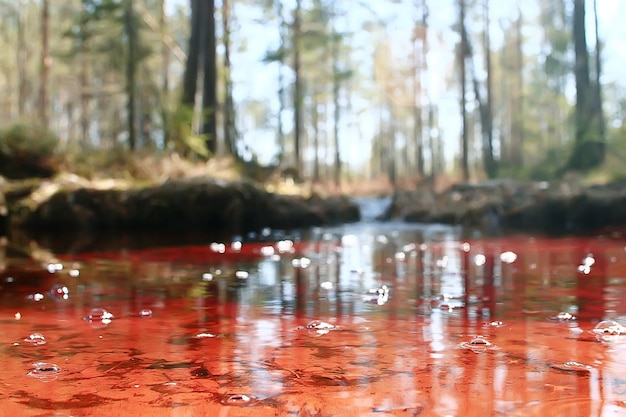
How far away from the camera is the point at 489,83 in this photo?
24672 mm

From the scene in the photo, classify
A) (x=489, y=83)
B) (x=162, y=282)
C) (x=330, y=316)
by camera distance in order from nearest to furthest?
(x=330, y=316) → (x=162, y=282) → (x=489, y=83)

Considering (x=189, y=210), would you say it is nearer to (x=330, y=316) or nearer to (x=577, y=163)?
(x=330, y=316)

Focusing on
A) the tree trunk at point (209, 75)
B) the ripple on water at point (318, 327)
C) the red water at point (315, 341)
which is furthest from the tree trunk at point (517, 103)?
the ripple on water at point (318, 327)

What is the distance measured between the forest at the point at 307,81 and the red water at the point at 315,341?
9.57 m

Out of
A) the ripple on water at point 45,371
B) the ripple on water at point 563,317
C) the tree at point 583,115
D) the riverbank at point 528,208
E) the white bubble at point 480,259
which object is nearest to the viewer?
the ripple on water at point 45,371

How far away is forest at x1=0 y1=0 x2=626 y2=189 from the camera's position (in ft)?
49.1

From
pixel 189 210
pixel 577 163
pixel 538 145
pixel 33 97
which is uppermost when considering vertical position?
pixel 33 97

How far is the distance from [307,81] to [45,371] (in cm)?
3728

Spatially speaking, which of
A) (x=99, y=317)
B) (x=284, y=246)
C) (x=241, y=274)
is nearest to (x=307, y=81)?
(x=284, y=246)

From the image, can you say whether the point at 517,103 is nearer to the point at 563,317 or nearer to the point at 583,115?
the point at 583,115

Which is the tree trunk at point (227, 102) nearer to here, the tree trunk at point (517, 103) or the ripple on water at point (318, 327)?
the tree trunk at point (517, 103)

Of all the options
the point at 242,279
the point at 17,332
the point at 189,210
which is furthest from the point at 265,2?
the point at 17,332

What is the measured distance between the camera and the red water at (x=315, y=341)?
1.86 meters

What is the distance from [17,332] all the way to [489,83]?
24071 millimetres
